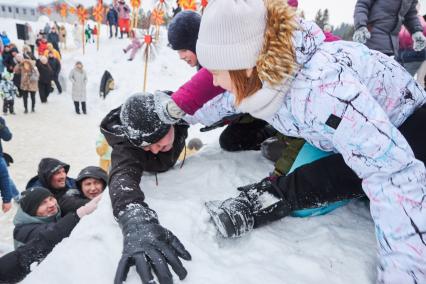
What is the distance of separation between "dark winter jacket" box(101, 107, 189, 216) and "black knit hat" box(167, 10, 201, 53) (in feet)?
3.27

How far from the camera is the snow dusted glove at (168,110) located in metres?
2.05

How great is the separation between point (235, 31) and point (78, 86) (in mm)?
10046

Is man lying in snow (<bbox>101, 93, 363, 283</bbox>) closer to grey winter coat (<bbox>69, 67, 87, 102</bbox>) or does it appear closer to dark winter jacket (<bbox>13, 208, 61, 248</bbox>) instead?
dark winter jacket (<bbox>13, 208, 61, 248</bbox>)

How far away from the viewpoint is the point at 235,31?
133 cm

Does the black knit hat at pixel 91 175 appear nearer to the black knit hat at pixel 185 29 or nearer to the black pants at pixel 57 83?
the black knit hat at pixel 185 29

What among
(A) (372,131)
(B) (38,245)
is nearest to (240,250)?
(A) (372,131)

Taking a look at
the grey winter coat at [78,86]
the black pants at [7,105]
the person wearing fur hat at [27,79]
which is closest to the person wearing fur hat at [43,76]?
the person wearing fur hat at [27,79]

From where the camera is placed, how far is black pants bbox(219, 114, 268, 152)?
2.79 meters

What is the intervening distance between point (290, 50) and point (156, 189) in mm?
1243

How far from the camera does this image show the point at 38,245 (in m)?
2.03

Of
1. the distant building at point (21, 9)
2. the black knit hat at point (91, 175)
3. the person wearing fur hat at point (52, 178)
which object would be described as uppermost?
the black knit hat at point (91, 175)

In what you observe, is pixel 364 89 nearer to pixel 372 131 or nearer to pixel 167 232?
pixel 372 131

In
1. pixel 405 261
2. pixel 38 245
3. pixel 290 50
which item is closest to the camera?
pixel 405 261

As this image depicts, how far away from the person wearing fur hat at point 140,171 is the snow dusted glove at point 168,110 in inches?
1.2
